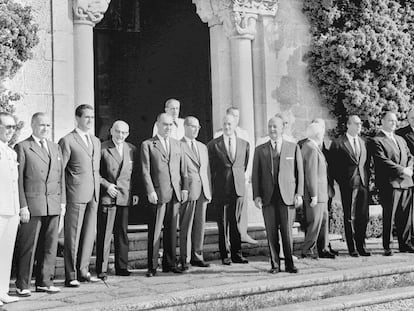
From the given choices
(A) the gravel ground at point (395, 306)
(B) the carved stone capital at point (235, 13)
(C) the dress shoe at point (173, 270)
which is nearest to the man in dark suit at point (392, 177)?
(A) the gravel ground at point (395, 306)

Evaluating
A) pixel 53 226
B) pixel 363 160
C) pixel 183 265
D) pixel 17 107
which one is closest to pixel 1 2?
pixel 17 107

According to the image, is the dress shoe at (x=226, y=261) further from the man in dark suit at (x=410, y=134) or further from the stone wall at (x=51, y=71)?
the man in dark suit at (x=410, y=134)

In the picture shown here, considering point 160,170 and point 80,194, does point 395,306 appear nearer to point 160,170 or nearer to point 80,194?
point 160,170

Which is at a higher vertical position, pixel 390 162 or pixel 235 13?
pixel 235 13

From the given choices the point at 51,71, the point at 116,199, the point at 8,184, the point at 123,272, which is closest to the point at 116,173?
the point at 116,199

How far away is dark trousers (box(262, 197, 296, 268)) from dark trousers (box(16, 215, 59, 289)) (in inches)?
83.0

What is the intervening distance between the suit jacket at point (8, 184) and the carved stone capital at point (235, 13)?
4559mm

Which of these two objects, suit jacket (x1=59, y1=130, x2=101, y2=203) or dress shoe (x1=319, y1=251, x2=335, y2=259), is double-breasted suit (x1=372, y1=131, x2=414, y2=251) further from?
suit jacket (x1=59, y1=130, x2=101, y2=203)

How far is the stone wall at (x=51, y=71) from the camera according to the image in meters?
7.42

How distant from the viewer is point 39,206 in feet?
17.9

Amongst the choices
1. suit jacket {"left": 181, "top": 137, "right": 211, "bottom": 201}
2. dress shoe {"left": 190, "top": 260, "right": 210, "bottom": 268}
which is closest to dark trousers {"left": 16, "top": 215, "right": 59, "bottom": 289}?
suit jacket {"left": 181, "top": 137, "right": 211, "bottom": 201}

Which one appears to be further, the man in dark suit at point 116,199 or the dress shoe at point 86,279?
the man in dark suit at point 116,199

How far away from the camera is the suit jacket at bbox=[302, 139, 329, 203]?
6.99m

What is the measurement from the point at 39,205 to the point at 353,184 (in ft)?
12.3
